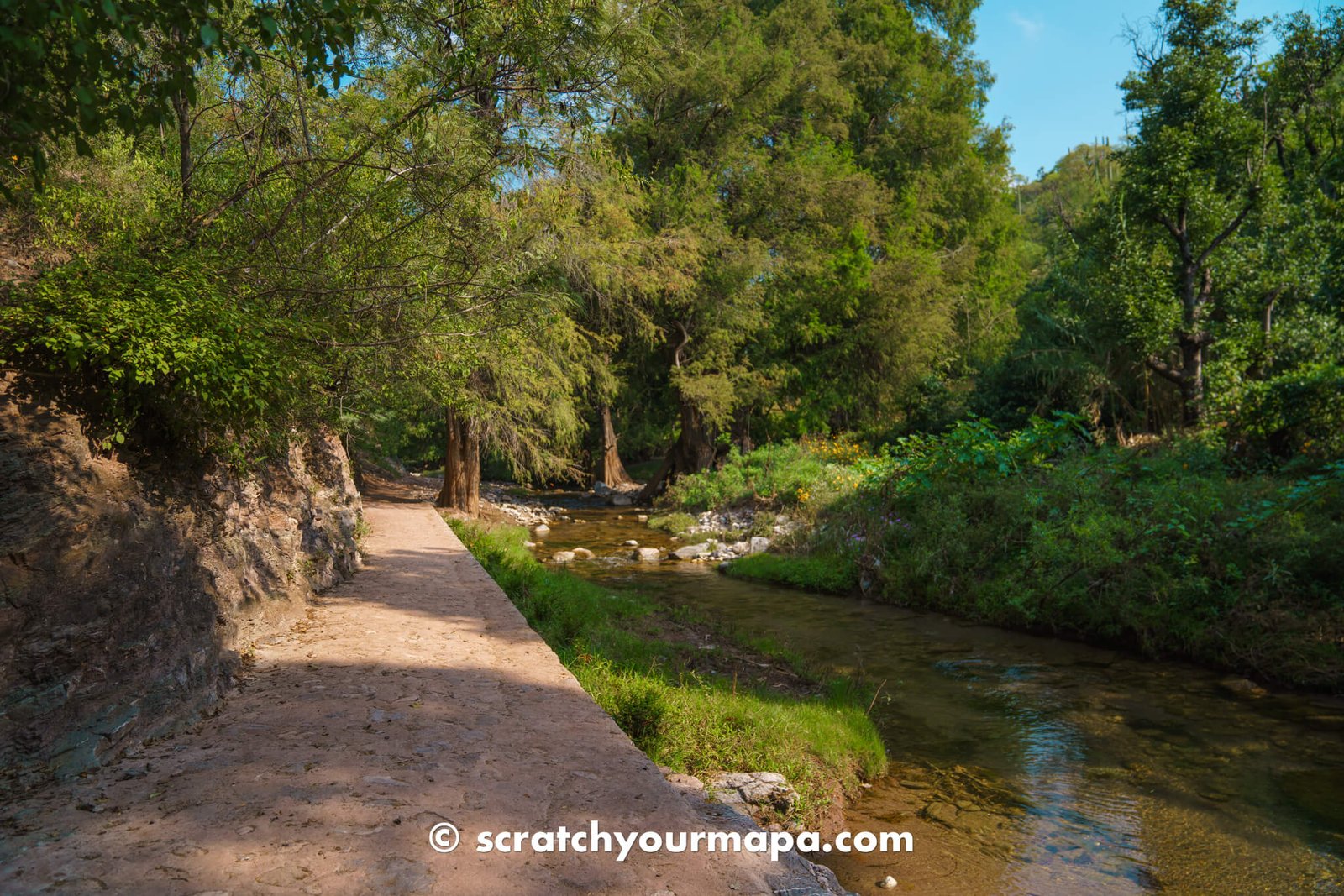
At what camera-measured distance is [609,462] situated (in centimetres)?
2955

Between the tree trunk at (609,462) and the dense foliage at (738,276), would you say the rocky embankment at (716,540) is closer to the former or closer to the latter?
the dense foliage at (738,276)

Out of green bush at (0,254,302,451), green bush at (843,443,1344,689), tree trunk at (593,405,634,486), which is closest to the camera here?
green bush at (0,254,302,451)

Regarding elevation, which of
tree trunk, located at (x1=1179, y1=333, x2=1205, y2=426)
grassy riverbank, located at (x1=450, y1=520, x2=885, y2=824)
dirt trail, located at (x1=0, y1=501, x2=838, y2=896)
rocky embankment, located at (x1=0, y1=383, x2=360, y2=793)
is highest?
tree trunk, located at (x1=1179, y1=333, x2=1205, y2=426)

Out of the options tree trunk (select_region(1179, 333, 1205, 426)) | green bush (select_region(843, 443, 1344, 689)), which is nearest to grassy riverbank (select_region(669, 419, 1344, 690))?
green bush (select_region(843, 443, 1344, 689))

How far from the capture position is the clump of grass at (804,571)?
1319cm

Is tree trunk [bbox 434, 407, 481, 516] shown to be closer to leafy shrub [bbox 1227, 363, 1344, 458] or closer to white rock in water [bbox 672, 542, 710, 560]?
white rock in water [bbox 672, 542, 710, 560]

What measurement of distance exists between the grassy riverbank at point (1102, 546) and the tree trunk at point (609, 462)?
13.6m

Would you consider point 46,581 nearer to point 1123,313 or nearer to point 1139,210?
point 1123,313

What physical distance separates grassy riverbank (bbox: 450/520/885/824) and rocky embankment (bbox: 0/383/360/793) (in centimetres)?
265

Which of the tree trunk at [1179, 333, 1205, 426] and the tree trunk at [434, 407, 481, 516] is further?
the tree trunk at [434, 407, 481, 516]

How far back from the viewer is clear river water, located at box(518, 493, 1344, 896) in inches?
190

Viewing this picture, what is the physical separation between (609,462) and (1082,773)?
79.0 ft

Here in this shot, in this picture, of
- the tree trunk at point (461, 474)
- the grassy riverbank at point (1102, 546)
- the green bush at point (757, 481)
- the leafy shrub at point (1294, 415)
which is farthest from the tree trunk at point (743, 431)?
the leafy shrub at point (1294, 415)

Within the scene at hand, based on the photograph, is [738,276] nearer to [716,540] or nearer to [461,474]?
[716,540]
